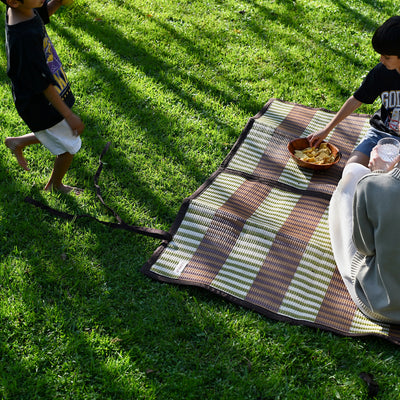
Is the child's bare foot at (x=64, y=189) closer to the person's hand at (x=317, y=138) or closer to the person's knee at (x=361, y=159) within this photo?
the person's hand at (x=317, y=138)

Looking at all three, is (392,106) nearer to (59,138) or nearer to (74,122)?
(74,122)

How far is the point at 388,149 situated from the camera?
355cm

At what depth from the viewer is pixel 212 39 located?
20.4ft

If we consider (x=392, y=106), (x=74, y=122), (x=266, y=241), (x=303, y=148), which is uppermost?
(x=74, y=122)

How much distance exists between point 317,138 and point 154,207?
1.52 metres

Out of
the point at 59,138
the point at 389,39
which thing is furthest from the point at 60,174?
the point at 389,39

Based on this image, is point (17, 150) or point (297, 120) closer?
point (17, 150)

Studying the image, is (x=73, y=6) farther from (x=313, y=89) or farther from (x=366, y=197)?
(x=366, y=197)

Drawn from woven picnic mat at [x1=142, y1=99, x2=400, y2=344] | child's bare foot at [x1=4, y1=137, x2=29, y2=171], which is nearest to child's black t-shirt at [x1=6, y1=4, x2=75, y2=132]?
child's bare foot at [x1=4, y1=137, x2=29, y2=171]

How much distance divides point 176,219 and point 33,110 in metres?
1.29

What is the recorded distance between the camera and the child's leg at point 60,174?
3.79 m

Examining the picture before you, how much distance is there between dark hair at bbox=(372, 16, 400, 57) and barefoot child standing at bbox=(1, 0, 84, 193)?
2117 mm

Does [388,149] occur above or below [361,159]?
above

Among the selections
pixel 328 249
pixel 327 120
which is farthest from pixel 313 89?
pixel 328 249
